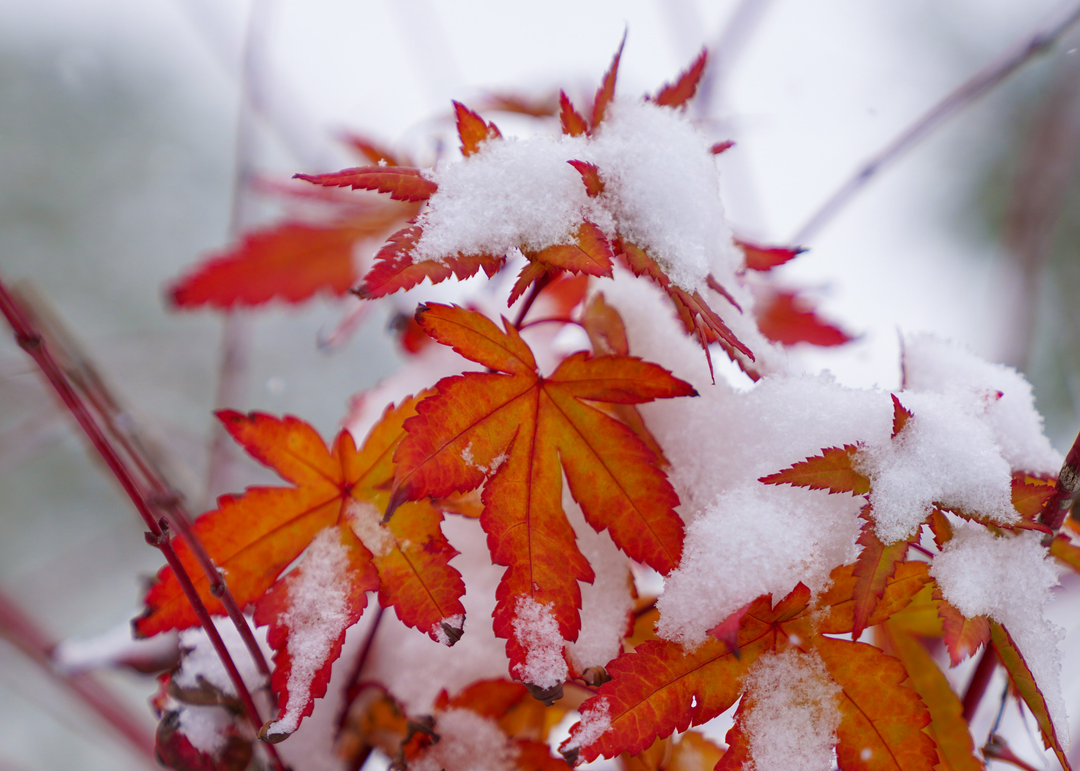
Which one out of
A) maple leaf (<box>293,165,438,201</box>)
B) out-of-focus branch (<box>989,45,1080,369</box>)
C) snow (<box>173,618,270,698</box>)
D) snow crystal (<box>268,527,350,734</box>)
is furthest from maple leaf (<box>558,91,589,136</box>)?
out-of-focus branch (<box>989,45,1080,369</box>)

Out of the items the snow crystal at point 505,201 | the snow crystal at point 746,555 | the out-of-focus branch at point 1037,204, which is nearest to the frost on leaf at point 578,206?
the snow crystal at point 505,201

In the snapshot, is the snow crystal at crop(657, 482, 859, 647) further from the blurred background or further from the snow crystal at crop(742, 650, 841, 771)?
the blurred background

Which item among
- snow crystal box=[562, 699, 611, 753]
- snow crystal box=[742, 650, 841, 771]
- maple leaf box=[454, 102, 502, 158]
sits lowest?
snow crystal box=[742, 650, 841, 771]

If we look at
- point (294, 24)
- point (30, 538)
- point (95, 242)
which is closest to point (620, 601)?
point (294, 24)

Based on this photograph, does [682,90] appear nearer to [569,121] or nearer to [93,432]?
[569,121]

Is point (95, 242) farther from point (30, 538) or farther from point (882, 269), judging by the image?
point (882, 269)

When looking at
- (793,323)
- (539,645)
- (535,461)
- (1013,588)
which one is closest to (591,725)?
(539,645)
